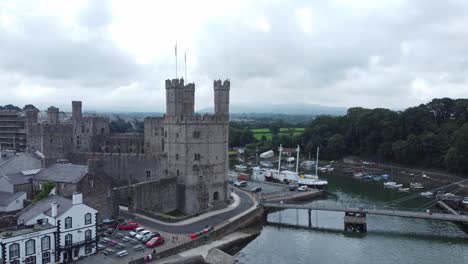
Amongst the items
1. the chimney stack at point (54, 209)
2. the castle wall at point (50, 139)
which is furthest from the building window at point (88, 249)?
the castle wall at point (50, 139)

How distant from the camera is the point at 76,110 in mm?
62719

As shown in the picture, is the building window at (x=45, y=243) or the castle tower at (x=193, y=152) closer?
the building window at (x=45, y=243)

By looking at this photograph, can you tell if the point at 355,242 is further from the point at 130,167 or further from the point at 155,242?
the point at 130,167

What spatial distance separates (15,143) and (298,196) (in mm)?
46934

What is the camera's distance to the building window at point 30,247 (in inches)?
1140

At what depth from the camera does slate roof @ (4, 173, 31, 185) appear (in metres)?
41.7

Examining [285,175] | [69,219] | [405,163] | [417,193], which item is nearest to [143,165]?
[69,219]

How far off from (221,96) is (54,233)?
86.0ft

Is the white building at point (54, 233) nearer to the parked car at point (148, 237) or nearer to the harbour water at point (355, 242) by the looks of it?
the parked car at point (148, 237)

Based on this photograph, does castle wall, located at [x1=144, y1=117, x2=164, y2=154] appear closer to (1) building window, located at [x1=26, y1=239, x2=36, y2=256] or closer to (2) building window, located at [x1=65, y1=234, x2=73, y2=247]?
(2) building window, located at [x1=65, y1=234, x2=73, y2=247]

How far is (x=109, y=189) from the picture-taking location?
4003cm

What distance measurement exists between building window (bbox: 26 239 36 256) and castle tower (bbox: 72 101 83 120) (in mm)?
34800

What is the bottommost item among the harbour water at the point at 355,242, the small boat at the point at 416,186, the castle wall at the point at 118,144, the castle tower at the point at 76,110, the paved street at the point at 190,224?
the harbour water at the point at 355,242

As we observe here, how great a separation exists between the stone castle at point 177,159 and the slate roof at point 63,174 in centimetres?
534
